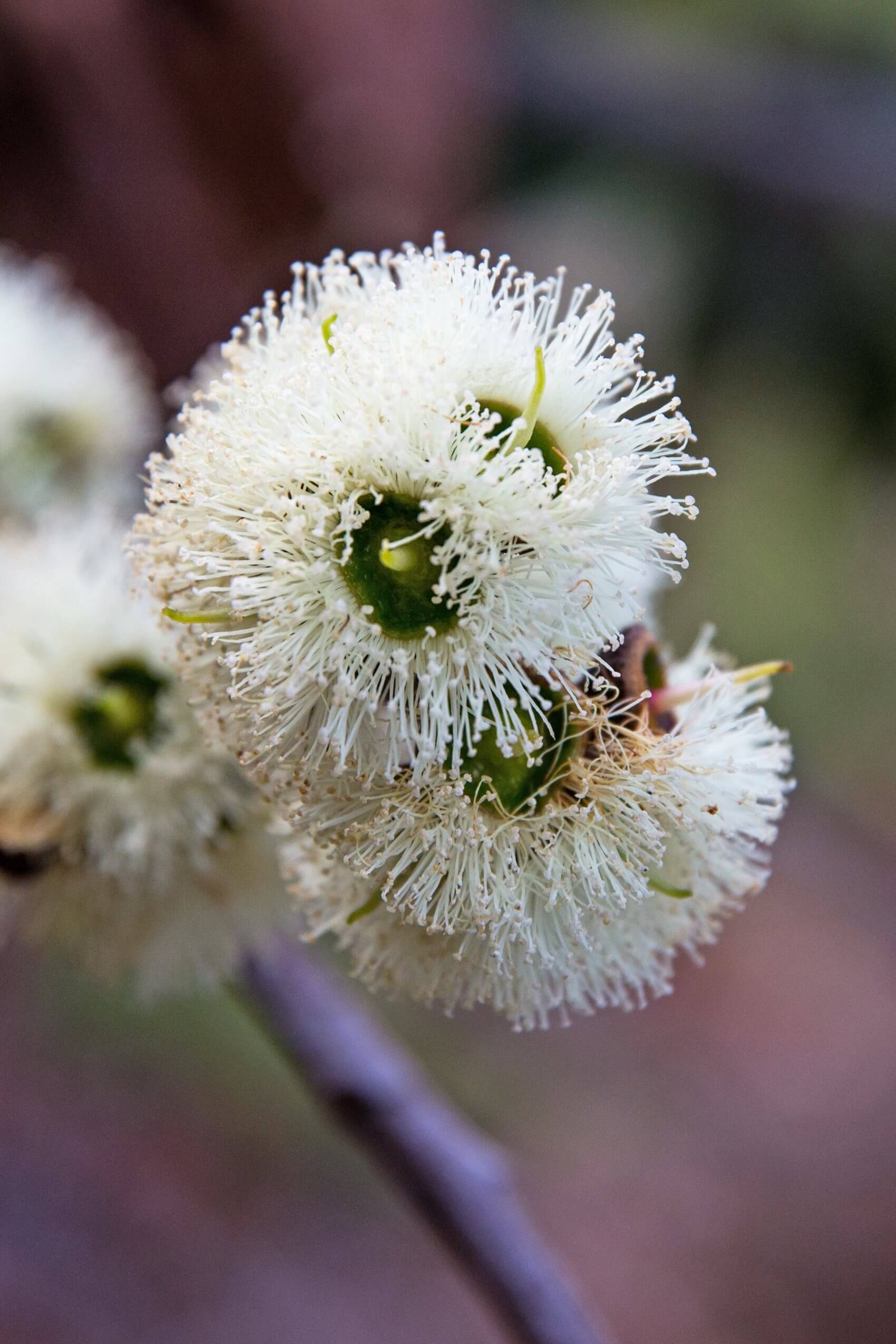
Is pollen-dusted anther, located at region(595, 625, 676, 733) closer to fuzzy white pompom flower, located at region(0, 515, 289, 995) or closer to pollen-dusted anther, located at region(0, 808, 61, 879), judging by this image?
fuzzy white pompom flower, located at region(0, 515, 289, 995)

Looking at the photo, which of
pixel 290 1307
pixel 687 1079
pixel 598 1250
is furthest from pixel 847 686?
pixel 290 1307

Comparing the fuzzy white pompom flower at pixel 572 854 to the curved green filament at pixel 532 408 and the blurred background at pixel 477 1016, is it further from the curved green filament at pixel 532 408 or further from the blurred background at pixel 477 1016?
the blurred background at pixel 477 1016

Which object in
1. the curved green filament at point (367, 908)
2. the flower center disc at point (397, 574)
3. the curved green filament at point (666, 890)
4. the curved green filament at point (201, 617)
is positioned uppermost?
the curved green filament at point (201, 617)

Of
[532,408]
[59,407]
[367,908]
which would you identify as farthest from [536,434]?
[59,407]

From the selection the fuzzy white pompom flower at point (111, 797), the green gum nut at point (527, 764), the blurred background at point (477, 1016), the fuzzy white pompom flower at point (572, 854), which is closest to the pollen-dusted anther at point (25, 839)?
the fuzzy white pompom flower at point (111, 797)

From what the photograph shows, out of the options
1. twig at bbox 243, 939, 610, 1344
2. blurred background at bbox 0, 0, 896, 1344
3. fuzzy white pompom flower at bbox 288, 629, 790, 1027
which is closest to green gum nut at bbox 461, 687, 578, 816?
fuzzy white pompom flower at bbox 288, 629, 790, 1027
